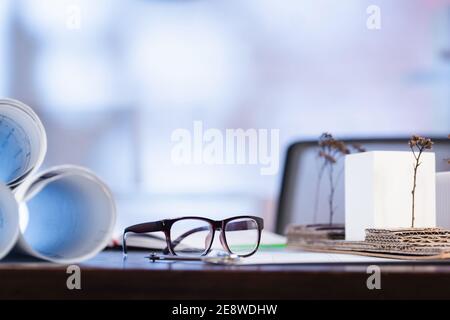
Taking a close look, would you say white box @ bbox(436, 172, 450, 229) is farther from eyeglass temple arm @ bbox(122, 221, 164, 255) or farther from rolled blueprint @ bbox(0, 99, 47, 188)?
rolled blueprint @ bbox(0, 99, 47, 188)

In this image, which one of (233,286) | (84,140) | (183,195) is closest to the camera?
(233,286)


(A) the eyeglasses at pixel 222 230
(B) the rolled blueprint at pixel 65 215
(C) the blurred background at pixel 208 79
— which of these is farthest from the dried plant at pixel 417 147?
(C) the blurred background at pixel 208 79

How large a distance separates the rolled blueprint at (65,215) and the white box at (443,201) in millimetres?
426

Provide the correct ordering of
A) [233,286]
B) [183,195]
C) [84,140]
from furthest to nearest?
1. [84,140]
2. [183,195]
3. [233,286]

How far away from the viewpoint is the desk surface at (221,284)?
0.47 m

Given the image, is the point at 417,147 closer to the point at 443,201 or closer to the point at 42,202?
the point at 443,201

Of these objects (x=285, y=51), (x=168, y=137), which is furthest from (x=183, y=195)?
(x=285, y=51)

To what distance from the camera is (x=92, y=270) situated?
0.47 metres

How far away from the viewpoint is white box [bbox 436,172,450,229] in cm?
78

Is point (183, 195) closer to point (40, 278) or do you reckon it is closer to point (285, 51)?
point (285, 51)

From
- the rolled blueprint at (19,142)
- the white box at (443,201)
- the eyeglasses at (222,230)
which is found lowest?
the eyeglasses at (222,230)

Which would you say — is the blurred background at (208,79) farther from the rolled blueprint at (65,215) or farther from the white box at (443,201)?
the rolled blueprint at (65,215)

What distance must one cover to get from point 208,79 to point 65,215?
1119 millimetres

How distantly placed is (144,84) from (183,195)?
11.9 inches
